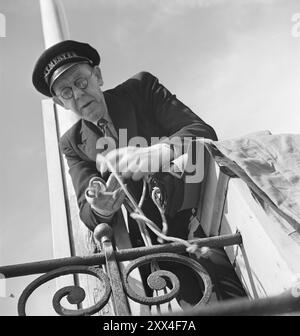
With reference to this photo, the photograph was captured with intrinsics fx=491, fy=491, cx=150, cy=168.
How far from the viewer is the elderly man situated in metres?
3.71

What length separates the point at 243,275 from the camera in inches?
126

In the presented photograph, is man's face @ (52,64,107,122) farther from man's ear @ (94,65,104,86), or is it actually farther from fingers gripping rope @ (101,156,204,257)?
fingers gripping rope @ (101,156,204,257)

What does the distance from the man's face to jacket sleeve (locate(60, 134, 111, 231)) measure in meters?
0.37

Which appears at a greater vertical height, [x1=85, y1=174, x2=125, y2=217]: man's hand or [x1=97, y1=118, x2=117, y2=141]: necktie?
[x1=97, y1=118, x2=117, y2=141]: necktie

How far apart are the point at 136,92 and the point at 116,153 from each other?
1192 millimetres

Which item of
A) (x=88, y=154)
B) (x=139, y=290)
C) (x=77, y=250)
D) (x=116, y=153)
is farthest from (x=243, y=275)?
(x=77, y=250)

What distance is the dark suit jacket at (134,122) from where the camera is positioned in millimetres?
4031

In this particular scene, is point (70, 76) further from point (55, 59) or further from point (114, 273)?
point (114, 273)

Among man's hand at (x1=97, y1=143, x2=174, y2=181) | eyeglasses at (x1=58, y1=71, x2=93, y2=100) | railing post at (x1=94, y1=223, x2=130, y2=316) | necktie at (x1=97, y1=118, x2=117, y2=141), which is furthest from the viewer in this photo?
necktie at (x1=97, y1=118, x2=117, y2=141)

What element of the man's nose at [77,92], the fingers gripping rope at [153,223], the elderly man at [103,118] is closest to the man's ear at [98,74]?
the elderly man at [103,118]

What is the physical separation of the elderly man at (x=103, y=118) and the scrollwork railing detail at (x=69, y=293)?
92 cm

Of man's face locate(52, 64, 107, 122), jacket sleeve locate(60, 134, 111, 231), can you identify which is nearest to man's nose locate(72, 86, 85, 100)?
man's face locate(52, 64, 107, 122)

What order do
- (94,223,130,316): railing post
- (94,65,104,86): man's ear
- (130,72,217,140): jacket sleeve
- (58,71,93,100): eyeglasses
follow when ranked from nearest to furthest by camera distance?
(94,223,130,316): railing post → (130,72,217,140): jacket sleeve → (58,71,93,100): eyeglasses → (94,65,104,86): man's ear

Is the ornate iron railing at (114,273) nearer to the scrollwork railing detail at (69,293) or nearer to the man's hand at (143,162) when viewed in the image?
the scrollwork railing detail at (69,293)
